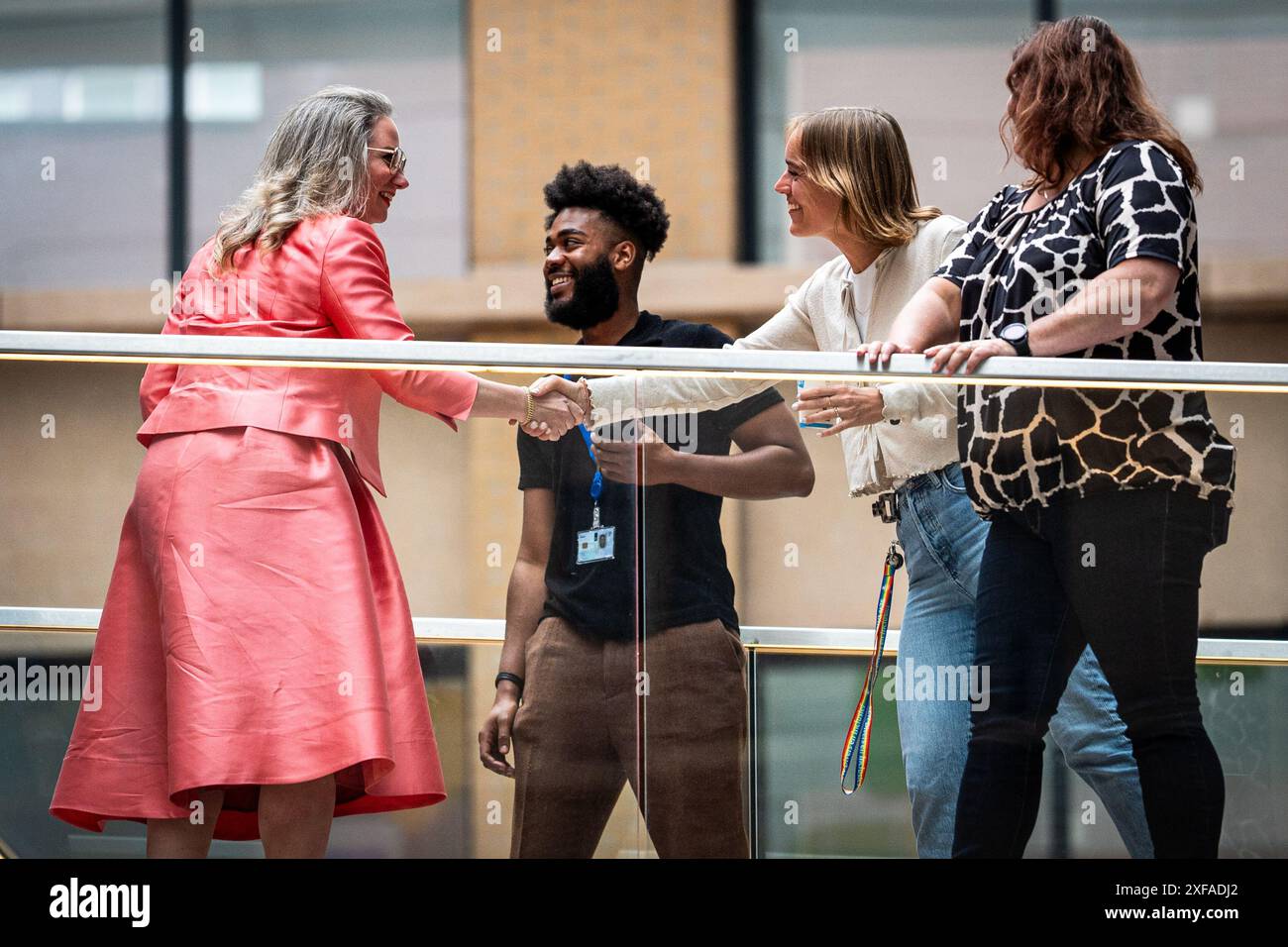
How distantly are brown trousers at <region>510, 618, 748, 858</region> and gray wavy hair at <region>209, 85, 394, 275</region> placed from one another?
0.93 metres

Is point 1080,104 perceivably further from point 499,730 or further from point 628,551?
point 499,730

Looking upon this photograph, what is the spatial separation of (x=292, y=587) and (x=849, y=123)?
147cm

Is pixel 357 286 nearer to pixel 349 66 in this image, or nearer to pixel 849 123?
pixel 849 123

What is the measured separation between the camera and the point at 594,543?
2859 mm

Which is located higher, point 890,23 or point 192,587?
point 890,23

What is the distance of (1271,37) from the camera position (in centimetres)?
823

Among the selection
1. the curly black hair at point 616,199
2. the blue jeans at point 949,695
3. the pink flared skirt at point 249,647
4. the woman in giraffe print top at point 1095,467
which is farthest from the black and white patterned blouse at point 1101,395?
the curly black hair at point 616,199

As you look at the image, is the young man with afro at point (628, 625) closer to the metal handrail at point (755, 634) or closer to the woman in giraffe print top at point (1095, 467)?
the metal handrail at point (755, 634)

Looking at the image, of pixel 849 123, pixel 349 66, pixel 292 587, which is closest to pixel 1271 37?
pixel 349 66

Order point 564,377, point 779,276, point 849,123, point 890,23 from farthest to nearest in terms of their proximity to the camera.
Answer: point 890,23 → point 779,276 → point 849,123 → point 564,377

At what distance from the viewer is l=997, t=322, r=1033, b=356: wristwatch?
280 centimetres

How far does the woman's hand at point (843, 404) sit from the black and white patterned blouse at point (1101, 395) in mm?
169

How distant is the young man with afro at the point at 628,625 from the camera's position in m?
2.84

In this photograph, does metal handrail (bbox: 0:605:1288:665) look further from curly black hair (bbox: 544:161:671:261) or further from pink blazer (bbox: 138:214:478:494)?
curly black hair (bbox: 544:161:671:261)
